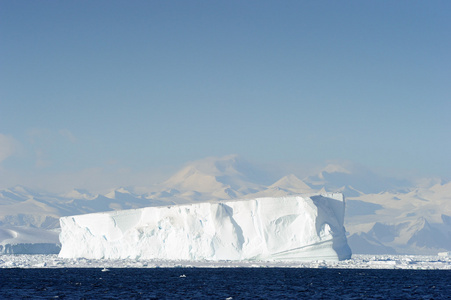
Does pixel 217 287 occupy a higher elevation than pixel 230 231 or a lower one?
lower

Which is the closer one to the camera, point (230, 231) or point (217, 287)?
point (217, 287)

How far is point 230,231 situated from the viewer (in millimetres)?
44375

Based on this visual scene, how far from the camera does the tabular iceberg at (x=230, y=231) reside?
1684 inches

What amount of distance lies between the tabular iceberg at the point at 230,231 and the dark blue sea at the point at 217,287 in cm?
481

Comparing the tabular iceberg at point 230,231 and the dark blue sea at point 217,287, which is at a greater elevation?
the tabular iceberg at point 230,231

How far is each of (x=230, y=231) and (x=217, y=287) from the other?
14.8m

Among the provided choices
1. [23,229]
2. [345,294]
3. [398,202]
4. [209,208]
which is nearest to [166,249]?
[209,208]

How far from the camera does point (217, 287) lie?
97.0 ft

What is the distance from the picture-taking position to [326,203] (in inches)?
1735

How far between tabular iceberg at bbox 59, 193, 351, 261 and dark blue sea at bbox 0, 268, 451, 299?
15.8 ft

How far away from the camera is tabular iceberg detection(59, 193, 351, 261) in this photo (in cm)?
4278

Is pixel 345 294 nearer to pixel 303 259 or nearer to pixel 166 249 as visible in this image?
pixel 303 259

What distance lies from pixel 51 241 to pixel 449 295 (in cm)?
4878

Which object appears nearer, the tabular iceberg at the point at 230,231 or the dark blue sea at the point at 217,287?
the dark blue sea at the point at 217,287
